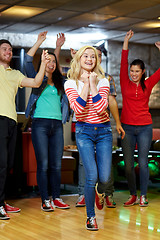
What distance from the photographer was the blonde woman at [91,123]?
11.2 feet

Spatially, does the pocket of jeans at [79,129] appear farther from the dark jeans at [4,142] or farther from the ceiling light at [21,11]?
the ceiling light at [21,11]

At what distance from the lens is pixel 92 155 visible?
137 inches

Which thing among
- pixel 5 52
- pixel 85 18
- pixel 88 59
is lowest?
pixel 88 59

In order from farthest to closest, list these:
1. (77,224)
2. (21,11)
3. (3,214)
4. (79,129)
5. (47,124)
Result: 1. (21,11)
2. (47,124)
3. (3,214)
4. (77,224)
5. (79,129)

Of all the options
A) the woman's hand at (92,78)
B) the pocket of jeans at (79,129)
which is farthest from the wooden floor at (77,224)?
the woman's hand at (92,78)

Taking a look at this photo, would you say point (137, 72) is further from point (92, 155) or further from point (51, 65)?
point (92, 155)

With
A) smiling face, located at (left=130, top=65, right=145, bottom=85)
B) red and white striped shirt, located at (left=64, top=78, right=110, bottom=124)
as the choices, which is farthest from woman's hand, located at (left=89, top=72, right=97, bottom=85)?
smiling face, located at (left=130, top=65, right=145, bottom=85)

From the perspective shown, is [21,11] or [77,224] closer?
[77,224]

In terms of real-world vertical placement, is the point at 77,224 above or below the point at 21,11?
below

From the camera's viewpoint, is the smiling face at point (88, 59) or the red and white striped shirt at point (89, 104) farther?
the smiling face at point (88, 59)

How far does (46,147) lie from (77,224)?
3.06 feet

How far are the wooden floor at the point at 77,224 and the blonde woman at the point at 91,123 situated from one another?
193 millimetres

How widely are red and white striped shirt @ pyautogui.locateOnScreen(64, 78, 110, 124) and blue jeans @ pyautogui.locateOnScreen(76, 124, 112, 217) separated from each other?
74 mm

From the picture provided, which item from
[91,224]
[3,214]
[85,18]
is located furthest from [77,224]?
[85,18]
